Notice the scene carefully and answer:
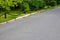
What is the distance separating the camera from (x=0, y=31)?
14.5m

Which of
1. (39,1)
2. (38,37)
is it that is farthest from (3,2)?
(39,1)

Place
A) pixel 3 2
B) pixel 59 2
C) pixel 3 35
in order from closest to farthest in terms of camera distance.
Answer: pixel 3 35
pixel 3 2
pixel 59 2

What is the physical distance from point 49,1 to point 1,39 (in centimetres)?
2561

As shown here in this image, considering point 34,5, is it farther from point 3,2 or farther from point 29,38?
point 29,38

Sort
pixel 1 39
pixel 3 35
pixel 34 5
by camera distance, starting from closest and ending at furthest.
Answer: pixel 1 39 → pixel 3 35 → pixel 34 5

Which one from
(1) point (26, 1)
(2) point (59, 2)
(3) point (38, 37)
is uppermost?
(3) point (38, 37)

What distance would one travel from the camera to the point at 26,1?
98.9ft

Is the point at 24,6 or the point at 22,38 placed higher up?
the point at 22,38

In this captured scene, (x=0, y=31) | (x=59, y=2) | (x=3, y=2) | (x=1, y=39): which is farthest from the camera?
(x=59, y=2)

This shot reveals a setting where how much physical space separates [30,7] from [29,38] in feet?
61.9

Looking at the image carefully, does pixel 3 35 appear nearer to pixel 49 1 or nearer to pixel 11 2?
pixel 11 2

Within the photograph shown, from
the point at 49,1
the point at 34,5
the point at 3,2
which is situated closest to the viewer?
the point at 3,2

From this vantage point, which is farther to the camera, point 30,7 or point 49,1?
point 49,1

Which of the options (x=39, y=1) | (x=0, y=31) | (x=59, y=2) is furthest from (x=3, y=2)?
(x=59, y=2)
